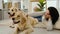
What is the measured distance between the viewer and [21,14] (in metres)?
0.77

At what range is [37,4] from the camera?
1.79 metres

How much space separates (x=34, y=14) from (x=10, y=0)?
0.46 metres

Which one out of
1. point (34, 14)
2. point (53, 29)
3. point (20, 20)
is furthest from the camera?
point (34, 14)

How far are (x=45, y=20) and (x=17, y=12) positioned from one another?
0.61m

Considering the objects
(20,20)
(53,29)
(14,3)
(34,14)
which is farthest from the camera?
(14,3)

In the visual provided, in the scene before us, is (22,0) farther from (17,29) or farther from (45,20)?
(17,29)

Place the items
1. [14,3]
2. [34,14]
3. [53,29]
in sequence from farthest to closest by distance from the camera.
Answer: [14,3], [34,14], [53,29]

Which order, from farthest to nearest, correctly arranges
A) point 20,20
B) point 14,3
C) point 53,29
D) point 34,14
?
1. point 14,3
2. point 34,14
3. point 53,29
4. point 20,20

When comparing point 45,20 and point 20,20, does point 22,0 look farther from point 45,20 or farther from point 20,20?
point 20,20

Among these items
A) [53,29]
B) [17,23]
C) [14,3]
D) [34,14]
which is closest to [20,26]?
[17,23]

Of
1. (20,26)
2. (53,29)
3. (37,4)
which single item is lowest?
(53,29)

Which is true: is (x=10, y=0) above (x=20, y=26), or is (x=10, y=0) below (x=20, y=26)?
above

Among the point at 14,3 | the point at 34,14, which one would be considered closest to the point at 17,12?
the point at 34,14

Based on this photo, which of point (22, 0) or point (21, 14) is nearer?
point (21, 14)
